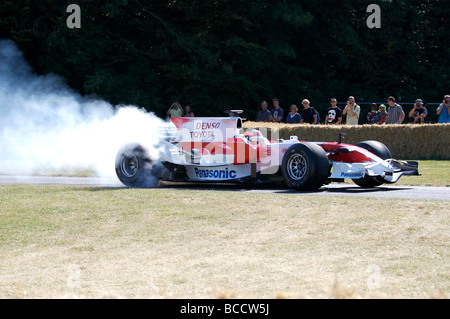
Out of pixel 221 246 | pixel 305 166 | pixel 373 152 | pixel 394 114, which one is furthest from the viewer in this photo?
pixel 394 114

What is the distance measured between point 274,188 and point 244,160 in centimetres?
82

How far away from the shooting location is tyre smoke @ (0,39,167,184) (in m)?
15.1

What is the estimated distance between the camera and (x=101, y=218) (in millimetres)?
10336

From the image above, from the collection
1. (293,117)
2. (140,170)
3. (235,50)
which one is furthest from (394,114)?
(235,50)

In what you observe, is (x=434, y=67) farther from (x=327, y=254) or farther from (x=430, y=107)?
(x=327, y=254)

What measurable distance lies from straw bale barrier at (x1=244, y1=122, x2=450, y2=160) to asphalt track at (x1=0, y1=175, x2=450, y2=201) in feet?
18.5

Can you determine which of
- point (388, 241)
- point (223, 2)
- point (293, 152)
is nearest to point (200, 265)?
point (388, 241)

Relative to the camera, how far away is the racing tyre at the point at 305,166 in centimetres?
1231

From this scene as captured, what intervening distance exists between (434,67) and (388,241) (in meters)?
27.2

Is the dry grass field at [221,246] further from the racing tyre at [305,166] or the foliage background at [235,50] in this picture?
the foliage background at [235,50]

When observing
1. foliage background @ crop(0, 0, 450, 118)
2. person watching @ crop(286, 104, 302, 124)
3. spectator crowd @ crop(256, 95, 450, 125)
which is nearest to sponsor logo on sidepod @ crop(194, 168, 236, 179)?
spectator crowd @ crop(256, 95, 450, 125)

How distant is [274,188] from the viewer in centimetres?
1353

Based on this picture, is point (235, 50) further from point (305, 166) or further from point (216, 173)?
point (305, 166)

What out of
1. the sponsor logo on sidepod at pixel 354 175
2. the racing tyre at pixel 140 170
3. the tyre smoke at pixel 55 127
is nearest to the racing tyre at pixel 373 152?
the sponsor logo on sidepod at pixel 354 175
